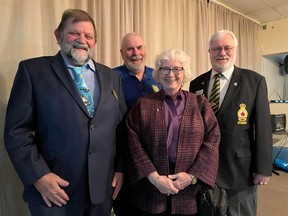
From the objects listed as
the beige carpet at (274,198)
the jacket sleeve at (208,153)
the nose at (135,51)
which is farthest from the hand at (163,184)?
the beige carpet at (274,198)

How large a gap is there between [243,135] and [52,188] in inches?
45.4

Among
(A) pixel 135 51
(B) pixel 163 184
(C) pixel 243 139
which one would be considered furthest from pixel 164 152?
(A) pixel 135 51

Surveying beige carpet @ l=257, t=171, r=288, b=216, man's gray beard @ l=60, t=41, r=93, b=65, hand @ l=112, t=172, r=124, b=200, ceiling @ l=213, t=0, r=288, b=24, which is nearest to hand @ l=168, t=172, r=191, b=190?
hand @ l=112, t=172, r=124, b=200

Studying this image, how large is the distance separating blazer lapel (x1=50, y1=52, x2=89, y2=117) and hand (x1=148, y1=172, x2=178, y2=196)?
0.48m

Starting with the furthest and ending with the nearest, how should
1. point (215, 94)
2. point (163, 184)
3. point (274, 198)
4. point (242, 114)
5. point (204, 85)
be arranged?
point (274, 198) < point (204, 85) < point (215, 94) < point (242, 114) < point (163, 184)

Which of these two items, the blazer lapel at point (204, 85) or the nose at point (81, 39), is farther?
the blazer lapel at point (204, 85)

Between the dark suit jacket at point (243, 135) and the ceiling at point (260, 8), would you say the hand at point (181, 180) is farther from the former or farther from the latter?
the ceiling at point (260, 8)

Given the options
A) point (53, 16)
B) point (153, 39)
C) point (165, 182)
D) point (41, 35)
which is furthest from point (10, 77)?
point (153, 39)

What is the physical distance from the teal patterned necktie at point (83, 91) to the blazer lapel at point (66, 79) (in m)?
0.04

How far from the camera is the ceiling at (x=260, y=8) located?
358cm

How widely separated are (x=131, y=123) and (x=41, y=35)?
114cm

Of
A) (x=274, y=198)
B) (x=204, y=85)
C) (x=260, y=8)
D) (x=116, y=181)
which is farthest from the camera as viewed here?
(x=260, y=8)

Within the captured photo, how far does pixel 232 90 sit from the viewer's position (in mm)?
1504

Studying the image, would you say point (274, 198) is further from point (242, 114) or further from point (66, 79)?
point (66, 79)
